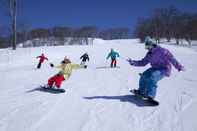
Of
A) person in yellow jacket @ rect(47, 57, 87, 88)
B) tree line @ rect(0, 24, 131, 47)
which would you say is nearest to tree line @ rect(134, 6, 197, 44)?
tree line @ rect(0, 24, 131, 47)

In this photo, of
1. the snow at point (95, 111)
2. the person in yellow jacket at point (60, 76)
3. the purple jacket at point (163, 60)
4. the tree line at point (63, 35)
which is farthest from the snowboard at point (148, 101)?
the tree line at point (63, 35)

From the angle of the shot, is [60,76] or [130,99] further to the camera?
[60,76]

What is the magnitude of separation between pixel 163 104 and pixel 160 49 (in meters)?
1.50

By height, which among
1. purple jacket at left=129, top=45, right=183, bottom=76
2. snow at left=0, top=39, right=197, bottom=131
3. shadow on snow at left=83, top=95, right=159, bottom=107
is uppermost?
purple jacket at left=129, top=45, right=183, bottom=76

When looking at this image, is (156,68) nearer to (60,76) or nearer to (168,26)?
(60,76)

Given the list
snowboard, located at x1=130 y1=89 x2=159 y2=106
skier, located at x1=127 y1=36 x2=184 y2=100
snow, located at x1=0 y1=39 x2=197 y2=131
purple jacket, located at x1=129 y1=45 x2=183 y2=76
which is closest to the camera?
snow, located at x1=0 y1=39 x2=197 y2=131

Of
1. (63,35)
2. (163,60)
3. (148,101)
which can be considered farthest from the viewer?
(63,35)

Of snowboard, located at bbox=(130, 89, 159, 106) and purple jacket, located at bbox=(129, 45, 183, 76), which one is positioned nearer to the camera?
snowboard, located at bbox=(130, 89, 159, 106)

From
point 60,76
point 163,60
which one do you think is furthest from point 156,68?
→ point 60,76

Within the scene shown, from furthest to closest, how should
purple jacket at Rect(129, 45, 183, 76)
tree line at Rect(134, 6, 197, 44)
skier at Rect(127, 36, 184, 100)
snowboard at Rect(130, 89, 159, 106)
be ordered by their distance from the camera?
tree line at Rect(134, 6, 197, 44)
purple jacket at Rect(129, 45, 183, 76)
skier at Rect(127, 36, 184, 100)
snowboard at Rect(130, 89, 159, 106)

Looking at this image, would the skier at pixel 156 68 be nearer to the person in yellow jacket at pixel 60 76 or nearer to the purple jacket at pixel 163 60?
the purple jacket at pixel 163 60

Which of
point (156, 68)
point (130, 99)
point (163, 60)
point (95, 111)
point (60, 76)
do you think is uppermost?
point (163, 60)

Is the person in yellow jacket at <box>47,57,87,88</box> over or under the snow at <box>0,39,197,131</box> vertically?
over

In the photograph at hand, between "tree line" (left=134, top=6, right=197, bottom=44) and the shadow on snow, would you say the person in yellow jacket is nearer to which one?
the shadow on snow
